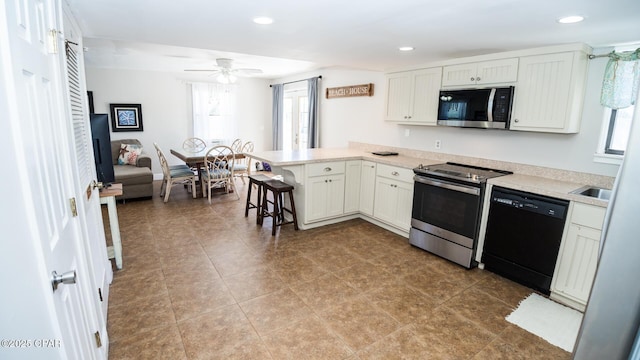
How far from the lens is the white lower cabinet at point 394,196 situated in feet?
12.1

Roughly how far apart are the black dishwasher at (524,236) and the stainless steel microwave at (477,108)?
715 millimetres

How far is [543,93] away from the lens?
2.76 meters

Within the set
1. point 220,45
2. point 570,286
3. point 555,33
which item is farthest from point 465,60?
point 220,45

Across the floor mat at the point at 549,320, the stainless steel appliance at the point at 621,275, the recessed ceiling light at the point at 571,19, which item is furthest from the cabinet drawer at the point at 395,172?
the stainless steel appliance at the point at 621,275

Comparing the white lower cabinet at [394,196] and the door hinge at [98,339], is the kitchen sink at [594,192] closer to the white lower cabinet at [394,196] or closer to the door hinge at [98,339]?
the white lower cabinet at [394,196]

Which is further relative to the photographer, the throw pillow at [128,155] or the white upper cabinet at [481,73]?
the throw pillow at [128,155]

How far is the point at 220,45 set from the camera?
10.4 ft

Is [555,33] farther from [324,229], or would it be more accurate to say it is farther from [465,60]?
[324,229]

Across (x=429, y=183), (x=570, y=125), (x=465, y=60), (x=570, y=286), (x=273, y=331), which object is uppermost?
(x=465, y=60)

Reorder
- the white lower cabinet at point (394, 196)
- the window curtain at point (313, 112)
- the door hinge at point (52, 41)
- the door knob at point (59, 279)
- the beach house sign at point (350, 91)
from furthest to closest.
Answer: the window curtain at point (313, 112) < the beach house sign at point (350, 91) < the white lower cabinet at point (394, 196) < the door hinge at point (52, 41) < the door knob at point (59, 279)

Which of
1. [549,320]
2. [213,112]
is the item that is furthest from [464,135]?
[213,112]

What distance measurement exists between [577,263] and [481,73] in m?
1.90

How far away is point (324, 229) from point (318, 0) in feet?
9.04

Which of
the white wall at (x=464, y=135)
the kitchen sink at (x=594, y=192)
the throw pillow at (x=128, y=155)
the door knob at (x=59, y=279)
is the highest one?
the white wall at (x=464, y=135)
